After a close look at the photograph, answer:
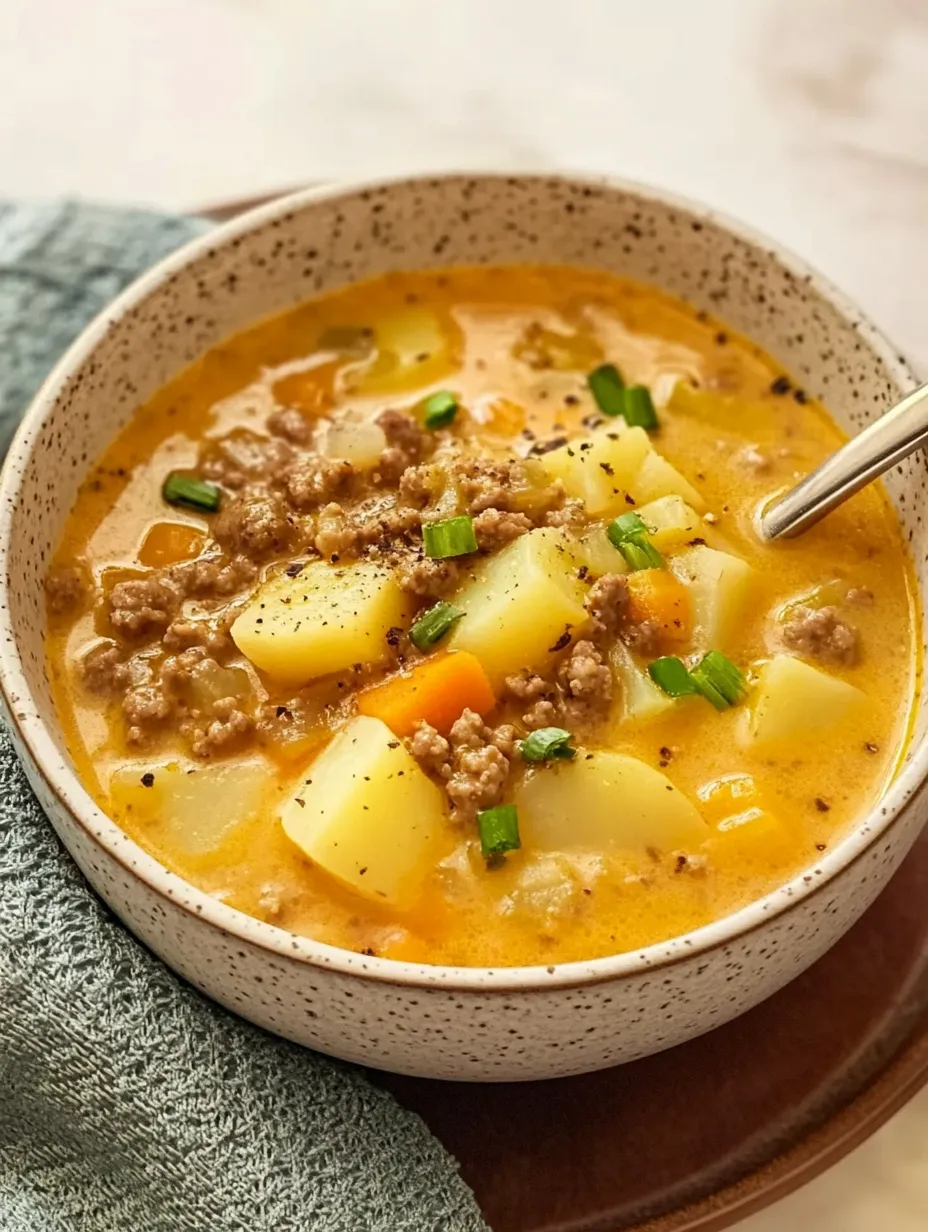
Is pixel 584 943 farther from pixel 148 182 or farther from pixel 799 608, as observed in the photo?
pixel 148 182

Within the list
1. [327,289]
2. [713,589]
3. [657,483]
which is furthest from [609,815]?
[327,289]

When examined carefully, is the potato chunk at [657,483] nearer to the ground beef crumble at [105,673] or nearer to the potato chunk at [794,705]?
the potato chunk at [794,705]

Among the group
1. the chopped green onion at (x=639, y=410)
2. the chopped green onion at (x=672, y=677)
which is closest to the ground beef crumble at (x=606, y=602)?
the chopped green onion at (x=672, y=677)

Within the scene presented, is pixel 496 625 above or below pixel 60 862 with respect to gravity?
above

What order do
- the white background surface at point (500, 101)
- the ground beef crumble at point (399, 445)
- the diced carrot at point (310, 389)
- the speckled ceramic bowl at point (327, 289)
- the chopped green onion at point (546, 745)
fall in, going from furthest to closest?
the white background surface at point (500, 101) < the diced carrot at point (310, 389) < the ground beef crumble at point (399, 445) < the chopped green onion at point (546, 745) < the speckled ceramic bowl at point (327, 289)

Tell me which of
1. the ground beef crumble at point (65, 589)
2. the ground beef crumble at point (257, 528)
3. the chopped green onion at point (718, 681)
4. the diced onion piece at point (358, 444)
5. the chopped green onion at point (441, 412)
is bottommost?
the ground beef crumble at point (65, 589)

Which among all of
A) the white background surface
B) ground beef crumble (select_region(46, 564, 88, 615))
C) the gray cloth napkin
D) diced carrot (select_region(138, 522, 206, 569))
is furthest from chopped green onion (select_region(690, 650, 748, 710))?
the white background surface

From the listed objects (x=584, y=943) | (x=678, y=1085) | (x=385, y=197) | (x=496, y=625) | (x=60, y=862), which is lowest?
(x=60, y=862)

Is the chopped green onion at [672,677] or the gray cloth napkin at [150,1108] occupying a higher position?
the chopped green onion at [672,677]

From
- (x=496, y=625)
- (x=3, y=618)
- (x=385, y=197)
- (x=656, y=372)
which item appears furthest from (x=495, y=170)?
(x=3, y=618)
